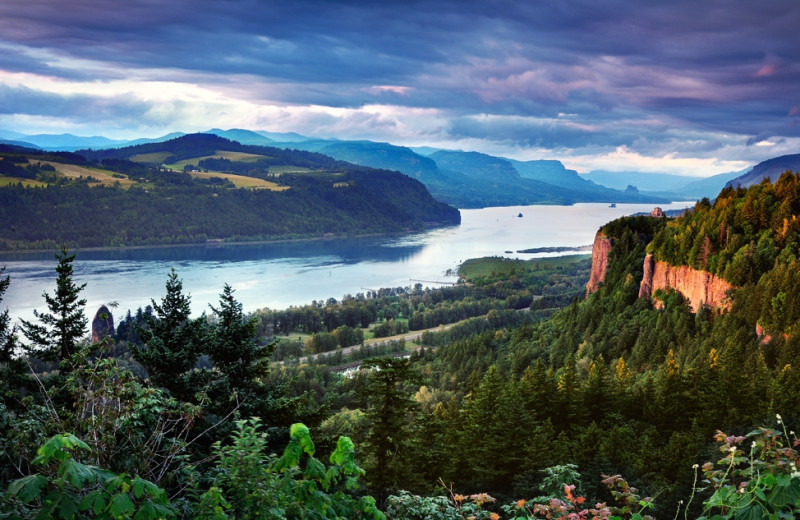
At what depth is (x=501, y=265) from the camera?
121 m

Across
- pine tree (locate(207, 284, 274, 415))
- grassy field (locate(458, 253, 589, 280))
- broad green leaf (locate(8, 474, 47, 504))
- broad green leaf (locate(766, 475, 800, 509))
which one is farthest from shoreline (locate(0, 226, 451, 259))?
broad green leaf (locate(766, 475, 800, 509))

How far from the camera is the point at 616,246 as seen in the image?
48.5m

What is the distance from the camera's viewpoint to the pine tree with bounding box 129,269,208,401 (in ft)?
45.6

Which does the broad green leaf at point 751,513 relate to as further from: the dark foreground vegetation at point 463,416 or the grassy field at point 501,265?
the grassy field at point 501,265

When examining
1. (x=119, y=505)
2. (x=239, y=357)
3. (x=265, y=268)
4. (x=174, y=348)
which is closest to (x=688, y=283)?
(x=239, y=357)

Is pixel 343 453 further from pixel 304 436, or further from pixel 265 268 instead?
pixel 265 268

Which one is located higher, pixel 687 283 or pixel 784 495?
pixel 784 495

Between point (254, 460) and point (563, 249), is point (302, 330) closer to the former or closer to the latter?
point (254, 460)

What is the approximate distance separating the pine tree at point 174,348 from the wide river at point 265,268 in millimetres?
48292

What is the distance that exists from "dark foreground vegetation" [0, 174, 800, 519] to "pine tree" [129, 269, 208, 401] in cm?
5

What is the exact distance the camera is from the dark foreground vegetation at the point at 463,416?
5.00 metres

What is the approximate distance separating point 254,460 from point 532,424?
49.3ft

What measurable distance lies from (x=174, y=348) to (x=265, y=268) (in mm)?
111822

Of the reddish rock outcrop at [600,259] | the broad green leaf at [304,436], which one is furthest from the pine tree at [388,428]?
the reddish rock outcrop at [600,259]
